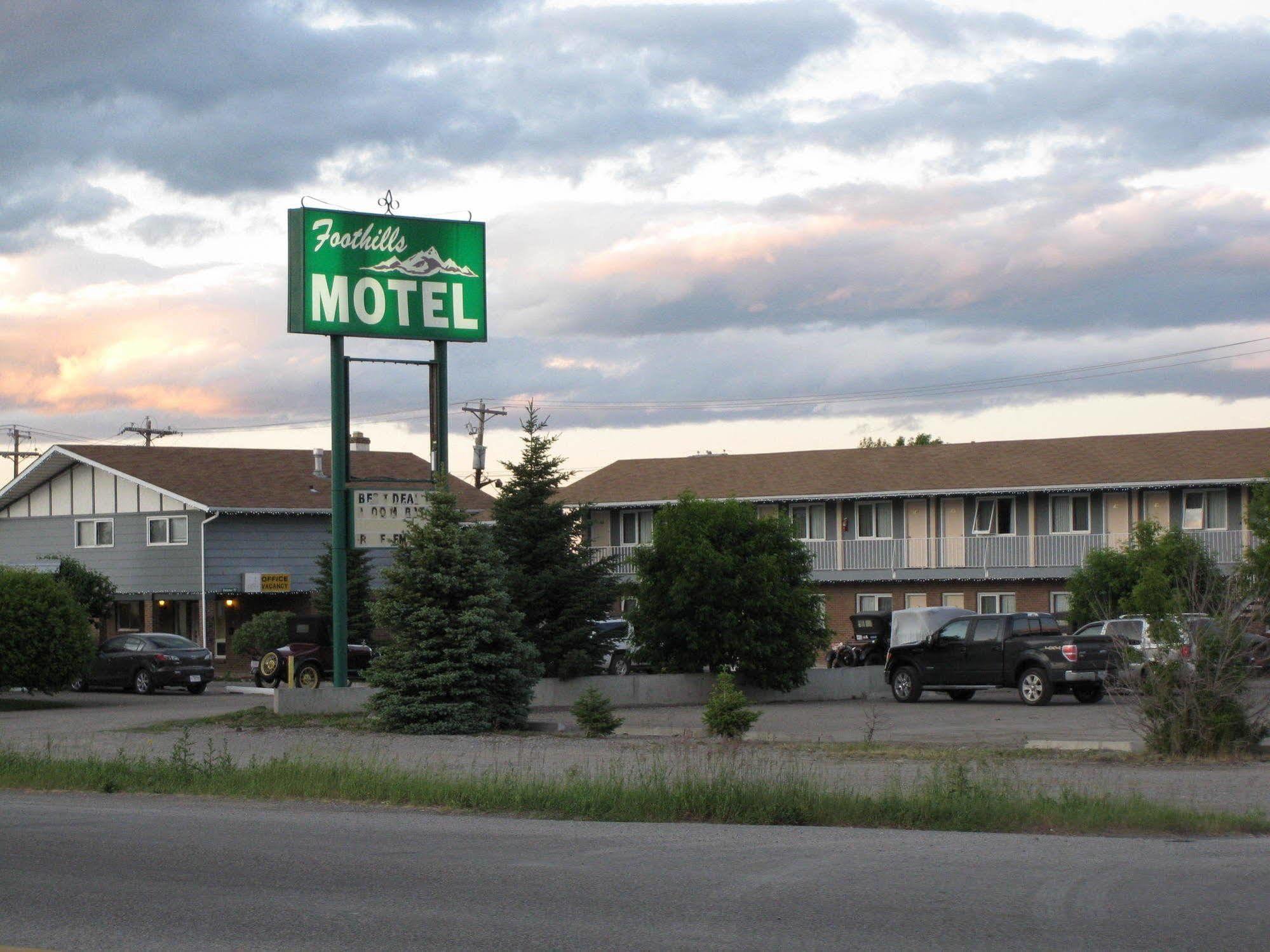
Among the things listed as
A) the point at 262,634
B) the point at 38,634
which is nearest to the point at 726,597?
the point at 38,634

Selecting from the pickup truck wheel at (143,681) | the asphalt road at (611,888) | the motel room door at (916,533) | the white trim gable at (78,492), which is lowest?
the pickup truck wheel at (143,681)

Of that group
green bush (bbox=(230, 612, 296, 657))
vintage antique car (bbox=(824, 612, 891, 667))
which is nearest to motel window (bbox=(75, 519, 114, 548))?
green bush (bbox=(230, 612, 296, 657))

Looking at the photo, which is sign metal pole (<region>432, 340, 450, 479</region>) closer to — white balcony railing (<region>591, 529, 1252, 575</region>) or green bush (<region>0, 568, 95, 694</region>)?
green bush (<region>0, 568, 95, 694</region>)

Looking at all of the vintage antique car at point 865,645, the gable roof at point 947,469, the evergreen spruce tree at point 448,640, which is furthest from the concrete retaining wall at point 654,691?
the gable roof at point 947,469

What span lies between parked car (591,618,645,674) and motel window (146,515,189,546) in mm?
15604

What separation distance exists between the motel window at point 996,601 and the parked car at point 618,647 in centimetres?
1182

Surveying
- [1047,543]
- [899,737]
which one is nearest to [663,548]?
[899,737]

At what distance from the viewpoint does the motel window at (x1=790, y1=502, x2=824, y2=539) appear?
5162cm

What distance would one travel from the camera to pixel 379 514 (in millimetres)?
26516

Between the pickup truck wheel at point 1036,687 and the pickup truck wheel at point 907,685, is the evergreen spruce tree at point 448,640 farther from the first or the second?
the pickup truck wheel at point 1036,687

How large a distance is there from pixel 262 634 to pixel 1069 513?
80.6ft

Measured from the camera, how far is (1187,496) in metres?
46.2

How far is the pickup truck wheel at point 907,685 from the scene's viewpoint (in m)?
30.4

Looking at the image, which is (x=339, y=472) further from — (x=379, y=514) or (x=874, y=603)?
(x=874, y=603)
